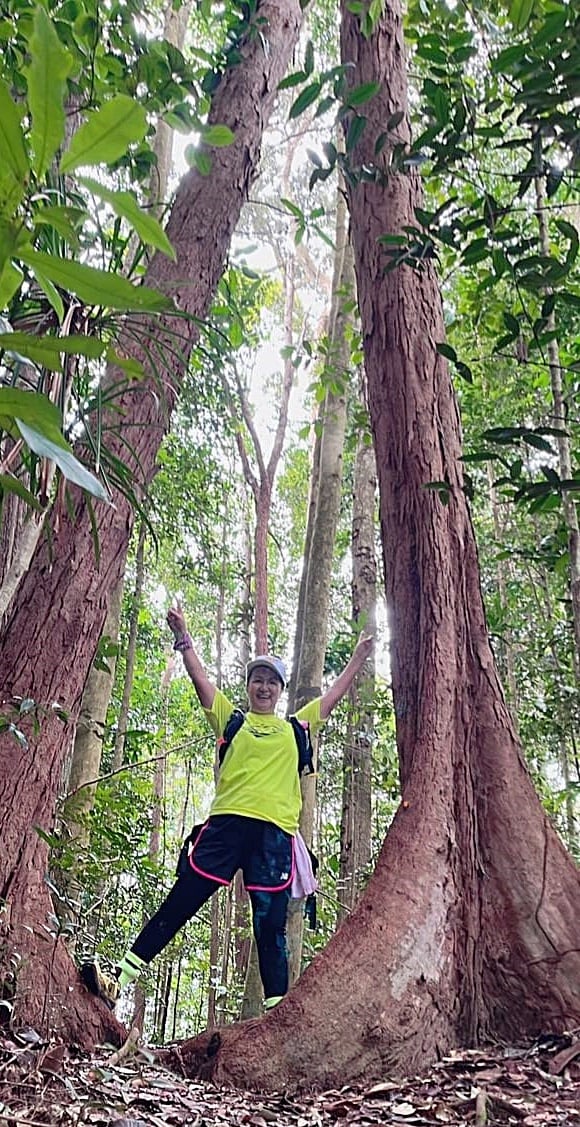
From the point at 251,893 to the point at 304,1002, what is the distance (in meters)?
1.08

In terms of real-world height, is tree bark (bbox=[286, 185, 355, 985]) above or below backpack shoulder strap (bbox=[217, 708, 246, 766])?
above

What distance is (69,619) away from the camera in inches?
111

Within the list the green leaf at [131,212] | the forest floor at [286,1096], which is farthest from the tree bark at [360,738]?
the green leaf at [131,212]

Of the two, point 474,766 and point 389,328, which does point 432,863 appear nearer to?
point 474,766

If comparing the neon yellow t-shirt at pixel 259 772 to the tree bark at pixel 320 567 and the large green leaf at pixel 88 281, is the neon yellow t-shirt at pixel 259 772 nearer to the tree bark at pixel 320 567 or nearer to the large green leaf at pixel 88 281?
the tree bark at pixel 320 567

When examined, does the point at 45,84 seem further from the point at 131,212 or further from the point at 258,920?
the point at 258,920

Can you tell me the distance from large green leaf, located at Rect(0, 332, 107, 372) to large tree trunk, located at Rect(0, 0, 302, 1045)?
3.78ft

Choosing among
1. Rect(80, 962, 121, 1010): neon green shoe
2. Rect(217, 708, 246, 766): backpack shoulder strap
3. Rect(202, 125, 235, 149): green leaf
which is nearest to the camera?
Rect(202, 125, 235, 149): green leaf

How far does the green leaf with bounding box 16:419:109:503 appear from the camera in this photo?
2.27 ft

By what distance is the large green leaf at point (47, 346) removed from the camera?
733 millimetres


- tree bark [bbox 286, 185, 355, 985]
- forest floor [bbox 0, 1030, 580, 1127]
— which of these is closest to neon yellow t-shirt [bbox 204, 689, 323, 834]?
forest floor [bbox 0, 1030, 580, 1127]

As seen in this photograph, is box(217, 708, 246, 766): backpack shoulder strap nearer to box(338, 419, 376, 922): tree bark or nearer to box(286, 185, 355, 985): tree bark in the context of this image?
box(286, 185, 355, 985): tree bark

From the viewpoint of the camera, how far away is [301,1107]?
90.4 inches

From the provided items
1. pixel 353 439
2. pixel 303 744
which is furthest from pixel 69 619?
pixel 353 439
